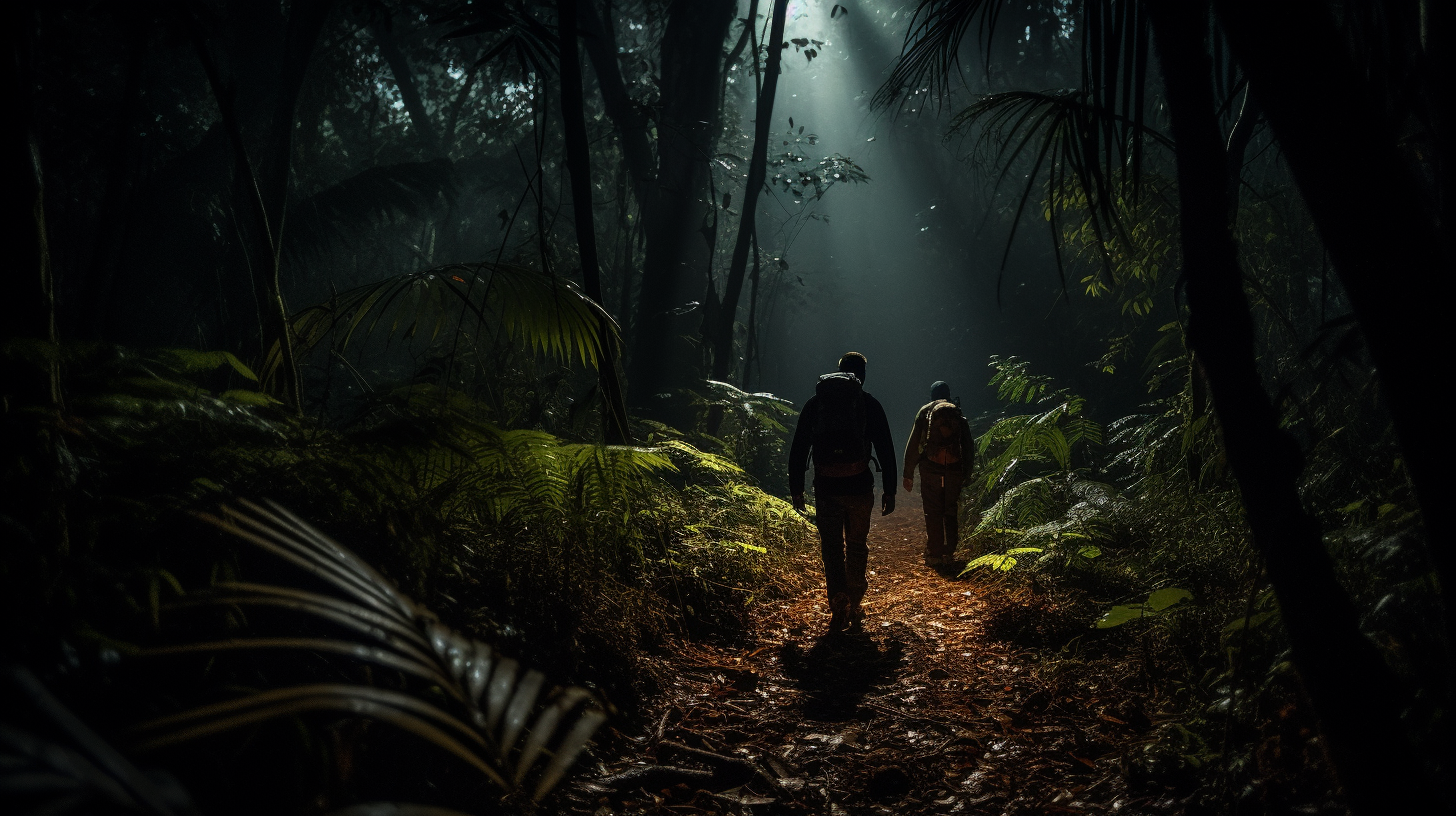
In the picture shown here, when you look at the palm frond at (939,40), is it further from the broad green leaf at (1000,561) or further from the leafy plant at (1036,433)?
the leafy plant at (1036,433)

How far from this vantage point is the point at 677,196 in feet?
30.6

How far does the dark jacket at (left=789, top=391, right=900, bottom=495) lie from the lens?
15.9ft

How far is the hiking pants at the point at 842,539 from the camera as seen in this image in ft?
15.8

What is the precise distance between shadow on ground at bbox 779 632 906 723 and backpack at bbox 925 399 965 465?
99.7 inches

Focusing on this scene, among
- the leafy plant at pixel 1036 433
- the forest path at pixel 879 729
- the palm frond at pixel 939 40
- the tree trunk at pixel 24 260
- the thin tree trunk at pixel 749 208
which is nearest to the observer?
the tree trunk at pixel 24 260

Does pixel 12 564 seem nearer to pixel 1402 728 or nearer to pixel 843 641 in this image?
pixel 1402 728

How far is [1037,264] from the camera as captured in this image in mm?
20625

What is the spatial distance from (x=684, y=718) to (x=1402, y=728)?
2.34 meters

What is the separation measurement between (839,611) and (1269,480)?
2.99m

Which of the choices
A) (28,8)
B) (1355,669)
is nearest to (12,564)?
(28,8)

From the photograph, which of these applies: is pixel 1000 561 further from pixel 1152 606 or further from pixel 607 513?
pixel 607 513

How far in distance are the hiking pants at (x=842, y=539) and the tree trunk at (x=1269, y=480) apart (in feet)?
9.36

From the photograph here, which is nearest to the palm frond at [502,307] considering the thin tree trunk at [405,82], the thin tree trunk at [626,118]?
the thin tree trunk at [626,118]

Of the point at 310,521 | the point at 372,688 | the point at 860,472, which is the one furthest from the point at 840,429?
the point at 372,688
